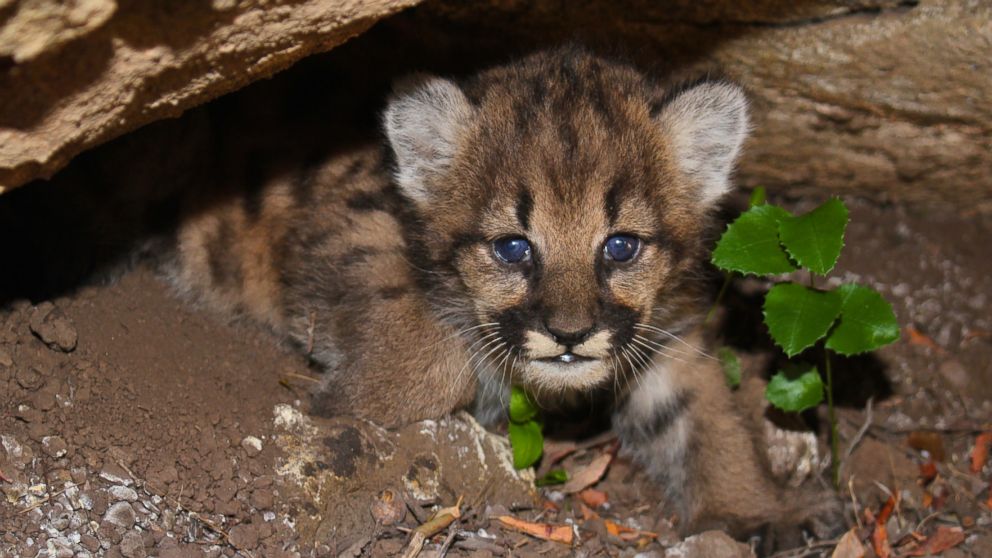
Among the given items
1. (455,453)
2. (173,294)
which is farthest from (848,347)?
(173,294)

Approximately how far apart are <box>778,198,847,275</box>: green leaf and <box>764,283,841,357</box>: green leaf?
198 mm

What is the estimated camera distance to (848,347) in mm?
4027

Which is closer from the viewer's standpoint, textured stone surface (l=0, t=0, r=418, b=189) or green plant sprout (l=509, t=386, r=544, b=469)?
textured stone surface (l=0, t=0, r=418, b=189)

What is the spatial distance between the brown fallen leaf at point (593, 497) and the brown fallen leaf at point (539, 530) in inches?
17.4

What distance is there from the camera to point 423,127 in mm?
3957

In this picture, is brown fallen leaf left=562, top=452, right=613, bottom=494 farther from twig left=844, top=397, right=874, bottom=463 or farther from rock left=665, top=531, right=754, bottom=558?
twig left=844, top=397, right=874, bottom=463

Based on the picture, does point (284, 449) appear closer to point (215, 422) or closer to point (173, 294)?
point (215, 422)

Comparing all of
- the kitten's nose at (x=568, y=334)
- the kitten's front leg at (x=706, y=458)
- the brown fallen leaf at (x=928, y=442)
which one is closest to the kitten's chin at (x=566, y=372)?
the kitten's nose at (x=568, y=334)

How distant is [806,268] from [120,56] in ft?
7.82

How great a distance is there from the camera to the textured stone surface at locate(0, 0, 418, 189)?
2.61 metres

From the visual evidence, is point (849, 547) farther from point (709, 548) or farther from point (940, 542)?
point (709, 548)

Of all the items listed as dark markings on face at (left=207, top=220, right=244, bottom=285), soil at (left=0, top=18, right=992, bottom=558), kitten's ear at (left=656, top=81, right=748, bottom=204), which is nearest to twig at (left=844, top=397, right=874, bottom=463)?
soil at (left=0, top=18, right=992, bottom=558)

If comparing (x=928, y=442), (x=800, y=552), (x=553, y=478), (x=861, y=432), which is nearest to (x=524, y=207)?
(x=553, y=478)

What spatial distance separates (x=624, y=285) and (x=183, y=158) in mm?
1962
